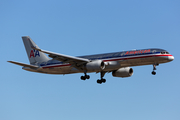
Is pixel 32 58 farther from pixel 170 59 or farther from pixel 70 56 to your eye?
pixel 170 59

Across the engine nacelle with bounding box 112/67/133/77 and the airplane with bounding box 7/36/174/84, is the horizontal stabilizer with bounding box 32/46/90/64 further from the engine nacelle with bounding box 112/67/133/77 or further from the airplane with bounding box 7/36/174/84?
the engine nacelle with bounding box 112/67/133/77

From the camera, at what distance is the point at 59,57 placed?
184 feet

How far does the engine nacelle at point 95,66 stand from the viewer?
56.2 metres

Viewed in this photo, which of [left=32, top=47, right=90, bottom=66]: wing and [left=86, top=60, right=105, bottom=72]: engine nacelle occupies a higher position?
[left=32, top=47, right=90, bottom=66]: wing

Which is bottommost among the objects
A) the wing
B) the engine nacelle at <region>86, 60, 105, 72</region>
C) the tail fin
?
the engine nacelle at <region>86, 60, 105, 72</region>

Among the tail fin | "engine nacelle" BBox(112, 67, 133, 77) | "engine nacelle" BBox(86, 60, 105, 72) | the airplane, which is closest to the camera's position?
the airplane

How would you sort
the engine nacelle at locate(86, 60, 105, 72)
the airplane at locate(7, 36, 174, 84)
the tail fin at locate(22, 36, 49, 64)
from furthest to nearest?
the tail fin at locate(22, 36, 49, 64) → the engine nacelle at locate(86, 60, 105, 72) → the airplane at locate(7, 36, 174, 84)

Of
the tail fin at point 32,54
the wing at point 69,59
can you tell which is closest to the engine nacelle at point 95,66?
the wing at point 69,59

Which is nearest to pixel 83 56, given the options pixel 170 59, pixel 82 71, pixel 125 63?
pixel 82 71

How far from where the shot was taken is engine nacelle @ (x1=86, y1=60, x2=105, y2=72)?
184 feet

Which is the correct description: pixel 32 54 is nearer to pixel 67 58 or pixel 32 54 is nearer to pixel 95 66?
pixel 67 58

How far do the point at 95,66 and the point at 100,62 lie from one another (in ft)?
3.84

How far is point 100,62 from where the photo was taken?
56.5m

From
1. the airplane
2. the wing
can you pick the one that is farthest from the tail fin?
the wing
